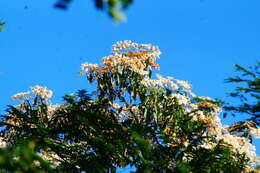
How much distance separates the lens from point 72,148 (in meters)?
9.26

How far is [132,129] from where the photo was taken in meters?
6.26

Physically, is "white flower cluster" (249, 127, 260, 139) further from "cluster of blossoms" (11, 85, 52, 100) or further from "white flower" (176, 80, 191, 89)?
"cluster of blossoms" (11, 85, 52, 100)

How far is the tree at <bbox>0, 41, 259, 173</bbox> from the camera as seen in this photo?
7320 mm

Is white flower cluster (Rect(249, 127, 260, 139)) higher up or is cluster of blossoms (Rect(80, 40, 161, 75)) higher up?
cluster of blossoms (Rect(80, 40, 161, 75))

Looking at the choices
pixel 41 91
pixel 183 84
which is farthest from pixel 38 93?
pixel 183 84

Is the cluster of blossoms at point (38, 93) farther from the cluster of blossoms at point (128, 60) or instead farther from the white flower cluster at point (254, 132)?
the white flower cluster at point (254, 132)

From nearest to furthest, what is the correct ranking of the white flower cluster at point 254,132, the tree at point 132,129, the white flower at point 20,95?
the tree at point 132,129 → the white flower cluster at point 254,132 → the white flower at point 20,95

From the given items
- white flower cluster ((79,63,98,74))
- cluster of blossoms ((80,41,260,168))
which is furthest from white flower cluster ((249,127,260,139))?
white flower cluster ((79,63,98,74))

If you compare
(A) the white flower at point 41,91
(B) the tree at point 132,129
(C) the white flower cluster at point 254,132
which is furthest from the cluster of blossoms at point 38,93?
(C) the white flower cluster at point 254,132

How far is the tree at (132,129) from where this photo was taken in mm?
7320

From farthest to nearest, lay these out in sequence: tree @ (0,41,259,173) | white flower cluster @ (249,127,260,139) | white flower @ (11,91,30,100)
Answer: white flower @ (11,91,30,100) < white flower cluster @ (249,127,260,139) < tree @ (0,41,259,173)

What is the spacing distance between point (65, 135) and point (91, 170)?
3.37 metres

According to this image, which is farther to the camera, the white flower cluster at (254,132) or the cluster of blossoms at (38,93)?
the cluster of blossoms at (38,93)

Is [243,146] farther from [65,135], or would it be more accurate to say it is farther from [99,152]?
[65,135]
